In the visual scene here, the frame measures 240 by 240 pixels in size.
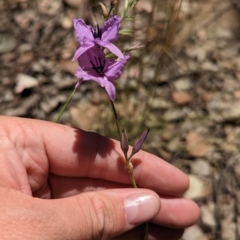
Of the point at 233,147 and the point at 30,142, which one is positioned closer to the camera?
the point at 30,142

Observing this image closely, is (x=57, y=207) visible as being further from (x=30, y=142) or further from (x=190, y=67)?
(x=190, y=67)

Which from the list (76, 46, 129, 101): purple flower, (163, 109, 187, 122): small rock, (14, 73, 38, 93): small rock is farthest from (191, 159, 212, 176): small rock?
(76, 46, 129, 101): purple flower

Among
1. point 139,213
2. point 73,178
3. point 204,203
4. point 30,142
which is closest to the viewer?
point 139,213

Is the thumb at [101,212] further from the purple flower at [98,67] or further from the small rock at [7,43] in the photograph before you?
the small rock at [7,43]

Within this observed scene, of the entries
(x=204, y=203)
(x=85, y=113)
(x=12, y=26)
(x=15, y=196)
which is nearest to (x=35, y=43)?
(x=12, y=26)

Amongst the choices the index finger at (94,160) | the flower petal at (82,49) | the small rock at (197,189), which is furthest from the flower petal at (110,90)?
the small rock at (197,189)

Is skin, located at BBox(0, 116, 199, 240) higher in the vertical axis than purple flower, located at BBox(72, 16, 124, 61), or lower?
lower

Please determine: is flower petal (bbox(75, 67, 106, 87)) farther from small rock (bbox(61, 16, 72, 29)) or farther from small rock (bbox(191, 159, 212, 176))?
small rock (bbox(61, 16, 72, 29))

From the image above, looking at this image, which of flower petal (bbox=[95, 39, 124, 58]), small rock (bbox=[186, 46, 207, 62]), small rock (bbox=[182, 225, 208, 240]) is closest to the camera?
flower petal (bbox=[95, 39, 124, 58])
